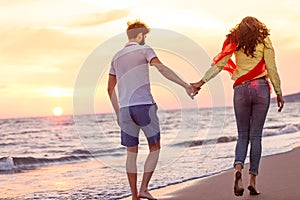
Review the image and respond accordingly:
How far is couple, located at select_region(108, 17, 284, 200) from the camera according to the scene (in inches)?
189

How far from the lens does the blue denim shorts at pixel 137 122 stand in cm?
479

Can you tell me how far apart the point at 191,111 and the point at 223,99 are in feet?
2.41

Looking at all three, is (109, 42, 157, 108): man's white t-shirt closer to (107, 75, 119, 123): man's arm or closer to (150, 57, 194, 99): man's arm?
(150, 57, 194, 99): man's arm

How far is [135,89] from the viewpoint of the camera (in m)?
4.77

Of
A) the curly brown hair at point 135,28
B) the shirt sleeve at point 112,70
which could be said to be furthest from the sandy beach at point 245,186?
the curly brown hair at point 135,28

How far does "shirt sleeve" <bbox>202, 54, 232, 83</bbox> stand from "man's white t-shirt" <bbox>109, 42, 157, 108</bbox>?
0.57 meters

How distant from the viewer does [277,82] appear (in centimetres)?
487

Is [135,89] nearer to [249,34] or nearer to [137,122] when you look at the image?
[137,122]

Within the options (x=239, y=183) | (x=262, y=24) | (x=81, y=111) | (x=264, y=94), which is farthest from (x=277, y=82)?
(x=81, y=111)

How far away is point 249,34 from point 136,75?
1068 millimetres

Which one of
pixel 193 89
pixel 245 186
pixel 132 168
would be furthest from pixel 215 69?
pixel 245 186

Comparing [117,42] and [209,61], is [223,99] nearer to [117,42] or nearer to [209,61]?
[209,61]

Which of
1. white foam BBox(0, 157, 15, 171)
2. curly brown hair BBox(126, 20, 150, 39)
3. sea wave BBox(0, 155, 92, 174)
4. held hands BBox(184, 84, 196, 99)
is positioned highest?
curly brown hair BBox(126, 20, 150, 39)

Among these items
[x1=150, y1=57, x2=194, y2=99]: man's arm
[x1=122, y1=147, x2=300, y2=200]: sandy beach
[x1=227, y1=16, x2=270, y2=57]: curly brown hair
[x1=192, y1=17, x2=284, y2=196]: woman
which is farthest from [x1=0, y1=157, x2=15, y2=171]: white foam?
[x1=227, y1=16, x2=270, y2=57]: curly brown hair
